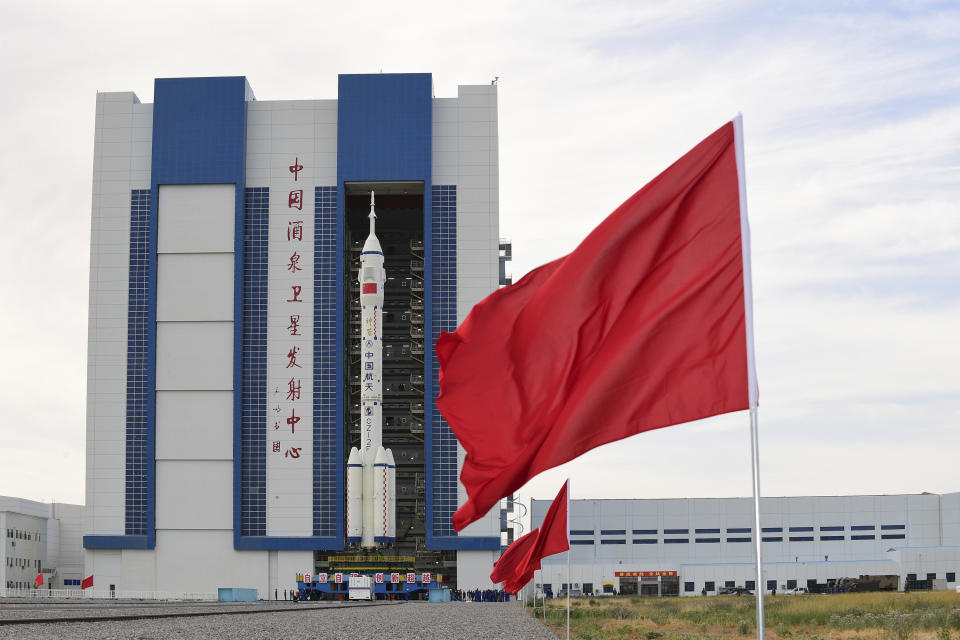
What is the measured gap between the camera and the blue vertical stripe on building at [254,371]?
6638cm

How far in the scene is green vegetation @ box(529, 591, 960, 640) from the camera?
27.1 meters

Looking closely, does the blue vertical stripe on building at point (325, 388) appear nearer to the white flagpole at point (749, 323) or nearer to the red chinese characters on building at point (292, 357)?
the red chinese characters on building at point (292, 357)

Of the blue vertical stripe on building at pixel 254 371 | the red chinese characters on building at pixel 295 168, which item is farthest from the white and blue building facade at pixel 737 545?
the red chinese characters on building at pixel 295 168

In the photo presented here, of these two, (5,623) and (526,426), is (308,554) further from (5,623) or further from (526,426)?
(526,426)

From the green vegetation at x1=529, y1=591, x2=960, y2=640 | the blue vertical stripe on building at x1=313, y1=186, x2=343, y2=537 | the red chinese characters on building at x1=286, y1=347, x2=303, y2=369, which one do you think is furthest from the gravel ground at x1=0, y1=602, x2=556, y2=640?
the red chinese characters on building at x1=286, y1=347, x2=303, y2=369

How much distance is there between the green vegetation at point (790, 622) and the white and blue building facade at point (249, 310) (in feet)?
80.2

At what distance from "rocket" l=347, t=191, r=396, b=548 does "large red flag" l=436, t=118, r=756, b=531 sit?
177 ft

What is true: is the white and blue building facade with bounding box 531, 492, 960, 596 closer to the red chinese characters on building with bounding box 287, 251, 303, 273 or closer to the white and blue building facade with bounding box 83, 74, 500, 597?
the white and blue building facade with bounding box 83, 74, 500, 597

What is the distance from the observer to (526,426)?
9867mm

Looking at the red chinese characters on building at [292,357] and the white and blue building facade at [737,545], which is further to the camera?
the white and blue building facade at [737,545]

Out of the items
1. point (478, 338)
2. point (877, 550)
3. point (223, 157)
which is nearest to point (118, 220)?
point (223, 157)

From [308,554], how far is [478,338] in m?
58.2

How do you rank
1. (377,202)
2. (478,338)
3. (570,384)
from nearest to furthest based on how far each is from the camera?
1. (570,384)
2. (478,338)
3. (377,202)

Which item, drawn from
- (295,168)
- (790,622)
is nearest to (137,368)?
(295,168)
